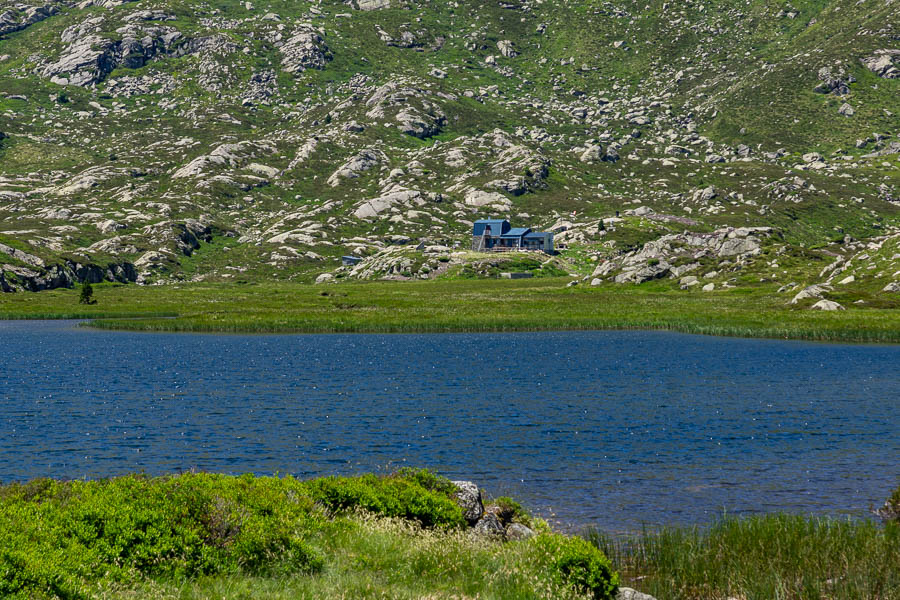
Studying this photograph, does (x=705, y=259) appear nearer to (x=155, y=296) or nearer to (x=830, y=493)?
(x=155, y=296)

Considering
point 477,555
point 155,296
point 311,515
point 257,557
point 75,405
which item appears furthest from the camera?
point 155,296

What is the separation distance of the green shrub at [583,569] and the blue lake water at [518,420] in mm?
8798

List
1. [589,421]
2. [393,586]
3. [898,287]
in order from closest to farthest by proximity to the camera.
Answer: [393,586] → [589,421] → [898,287]

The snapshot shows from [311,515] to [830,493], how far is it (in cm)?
2092

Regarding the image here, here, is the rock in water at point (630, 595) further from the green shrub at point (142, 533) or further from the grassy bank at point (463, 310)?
the grassy bank at point (463, 310)

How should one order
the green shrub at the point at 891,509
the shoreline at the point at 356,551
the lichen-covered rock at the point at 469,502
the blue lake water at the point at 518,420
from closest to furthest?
1. the shoreline at the point at 356,551
2. the lichen-covered rock at the point at 469,502
3. the green shrub at the point at 891,509
4. the blue lake water at the point at 518,420

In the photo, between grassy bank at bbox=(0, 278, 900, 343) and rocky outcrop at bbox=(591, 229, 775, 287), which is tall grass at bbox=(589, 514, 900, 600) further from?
rocky outcrop at bbox=(591, 229, 775, 287)

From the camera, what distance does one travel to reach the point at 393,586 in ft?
49.2

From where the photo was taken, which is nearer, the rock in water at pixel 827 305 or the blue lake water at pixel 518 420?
the blue lake water at pixel 518 420

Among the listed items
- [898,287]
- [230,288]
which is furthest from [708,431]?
[230,288]

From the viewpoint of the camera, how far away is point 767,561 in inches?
734

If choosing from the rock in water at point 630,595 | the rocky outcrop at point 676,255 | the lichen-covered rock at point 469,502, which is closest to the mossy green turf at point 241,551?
the rock in water at point 630,595

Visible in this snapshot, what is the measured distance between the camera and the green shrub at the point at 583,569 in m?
15.9

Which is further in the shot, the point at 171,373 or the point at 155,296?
the point at 155,296
